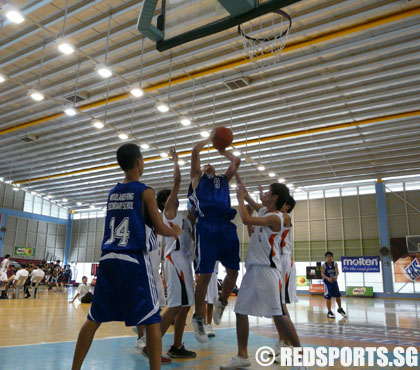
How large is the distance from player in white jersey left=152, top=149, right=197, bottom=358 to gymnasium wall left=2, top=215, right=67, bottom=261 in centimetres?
3047

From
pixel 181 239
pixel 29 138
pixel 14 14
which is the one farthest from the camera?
pixel 29 138

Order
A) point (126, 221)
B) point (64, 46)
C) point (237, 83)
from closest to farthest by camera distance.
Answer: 1. point (126, 221)
2. point (64, 46)
3. point (237, 83)

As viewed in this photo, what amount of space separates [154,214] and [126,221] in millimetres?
220

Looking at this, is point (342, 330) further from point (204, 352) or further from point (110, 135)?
point (110, 135)

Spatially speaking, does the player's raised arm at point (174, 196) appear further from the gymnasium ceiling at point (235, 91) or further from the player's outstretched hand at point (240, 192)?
the gymnasium ceiling at point (235, 91)

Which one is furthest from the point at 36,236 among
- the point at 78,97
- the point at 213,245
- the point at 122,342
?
the point at 213,245

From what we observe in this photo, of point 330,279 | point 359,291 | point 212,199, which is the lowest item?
point 359,291

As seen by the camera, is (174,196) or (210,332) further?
(210,332)

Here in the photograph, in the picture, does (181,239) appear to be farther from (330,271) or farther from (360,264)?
(360,264)

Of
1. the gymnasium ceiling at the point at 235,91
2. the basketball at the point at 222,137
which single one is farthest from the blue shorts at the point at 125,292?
the gymnasium ceiling at the point at 235,91

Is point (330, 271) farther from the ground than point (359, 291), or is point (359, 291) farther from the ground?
point (330, 271)

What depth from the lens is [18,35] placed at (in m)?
11.6

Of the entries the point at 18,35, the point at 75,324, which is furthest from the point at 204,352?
the point at 18,35

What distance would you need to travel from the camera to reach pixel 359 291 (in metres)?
22.9
